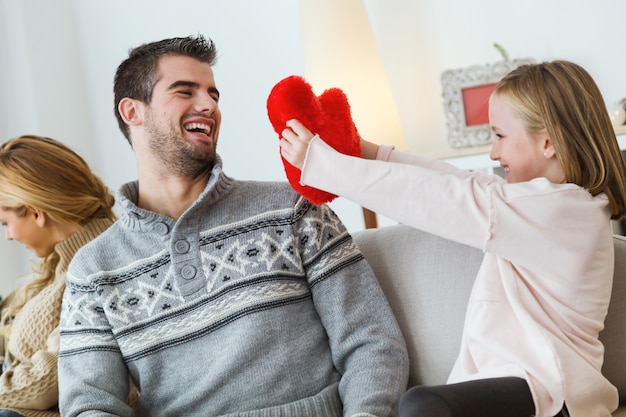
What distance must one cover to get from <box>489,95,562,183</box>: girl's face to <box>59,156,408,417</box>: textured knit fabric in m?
0.35

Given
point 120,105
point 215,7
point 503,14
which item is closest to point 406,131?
point 503,14

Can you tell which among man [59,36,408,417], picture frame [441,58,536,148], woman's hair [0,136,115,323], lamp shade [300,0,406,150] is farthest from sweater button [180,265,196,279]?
picture frame [441,58,536,148]

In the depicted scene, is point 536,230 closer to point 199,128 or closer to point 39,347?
point 199,128

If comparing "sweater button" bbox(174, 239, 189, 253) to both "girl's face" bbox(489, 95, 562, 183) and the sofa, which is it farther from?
"girl's face" bbox(489, 95, 562, 183)

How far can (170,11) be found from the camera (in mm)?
3527

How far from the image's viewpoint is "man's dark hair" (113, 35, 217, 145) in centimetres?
179

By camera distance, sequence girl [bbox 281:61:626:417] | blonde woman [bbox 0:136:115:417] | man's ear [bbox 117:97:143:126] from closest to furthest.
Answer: girl [bbox 281:61:626:417] < man's ear [bbox 117:97:143:126] < blonde woman [bbox 0:136:115:417]

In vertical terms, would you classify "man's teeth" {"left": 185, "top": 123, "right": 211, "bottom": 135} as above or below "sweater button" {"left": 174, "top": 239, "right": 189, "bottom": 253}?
above

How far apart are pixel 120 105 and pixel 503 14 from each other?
66.5 inches

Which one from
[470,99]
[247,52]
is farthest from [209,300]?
[247,52]

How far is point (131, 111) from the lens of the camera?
1.82m

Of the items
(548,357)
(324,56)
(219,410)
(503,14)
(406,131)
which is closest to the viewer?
(548,357)

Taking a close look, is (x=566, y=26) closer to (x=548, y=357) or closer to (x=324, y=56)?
(x=324, y=56)

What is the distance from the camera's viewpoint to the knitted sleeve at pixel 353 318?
151cm
